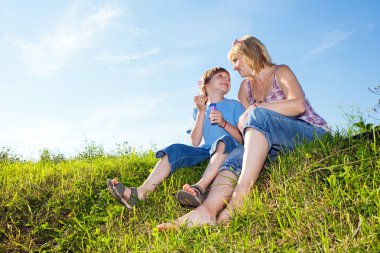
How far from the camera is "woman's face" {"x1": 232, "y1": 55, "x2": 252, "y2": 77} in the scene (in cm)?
381

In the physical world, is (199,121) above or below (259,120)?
above

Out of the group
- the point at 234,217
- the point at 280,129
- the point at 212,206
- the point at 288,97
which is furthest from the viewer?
the point at 288,97

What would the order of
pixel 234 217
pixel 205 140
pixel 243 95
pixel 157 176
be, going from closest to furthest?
pixel 234 217
pixel 157 176
pixel 243 95
pixel 205 140

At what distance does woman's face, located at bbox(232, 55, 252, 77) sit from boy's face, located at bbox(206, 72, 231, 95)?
0.57 m

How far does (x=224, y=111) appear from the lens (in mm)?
4352

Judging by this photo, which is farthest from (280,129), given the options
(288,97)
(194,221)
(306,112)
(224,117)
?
(224,117)

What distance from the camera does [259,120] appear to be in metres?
3.14

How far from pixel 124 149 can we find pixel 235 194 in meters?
3.76

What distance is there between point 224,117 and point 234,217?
1547 millimetres

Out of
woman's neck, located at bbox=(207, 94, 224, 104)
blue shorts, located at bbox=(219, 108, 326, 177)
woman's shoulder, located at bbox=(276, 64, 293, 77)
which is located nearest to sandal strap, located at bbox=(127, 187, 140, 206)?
blue shorts, located at bbox=(219, 108, 326, 177)

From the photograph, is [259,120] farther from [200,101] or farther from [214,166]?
[200,101]

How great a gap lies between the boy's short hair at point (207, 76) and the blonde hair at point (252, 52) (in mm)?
572

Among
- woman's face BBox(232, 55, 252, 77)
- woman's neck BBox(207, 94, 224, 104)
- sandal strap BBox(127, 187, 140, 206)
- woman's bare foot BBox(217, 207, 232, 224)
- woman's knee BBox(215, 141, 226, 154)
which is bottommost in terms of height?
woman's bare foot BBox(217, 207, 232, 224)

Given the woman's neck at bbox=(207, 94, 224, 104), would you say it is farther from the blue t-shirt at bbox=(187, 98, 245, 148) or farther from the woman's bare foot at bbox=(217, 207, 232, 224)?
the woman's bare foot at bbox=(217, 207, 232, 224)
